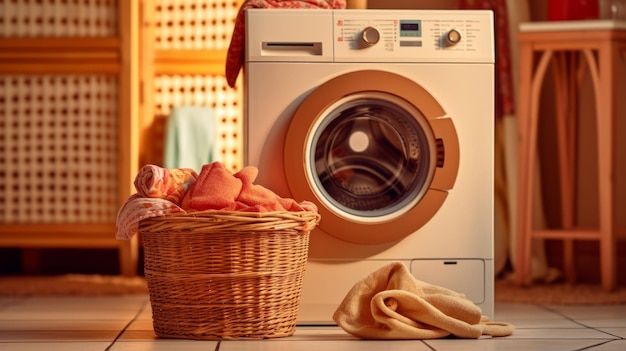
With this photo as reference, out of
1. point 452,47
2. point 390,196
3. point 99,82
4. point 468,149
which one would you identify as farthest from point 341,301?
point 99,82

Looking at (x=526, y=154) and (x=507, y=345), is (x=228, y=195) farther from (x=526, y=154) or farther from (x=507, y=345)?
(x=526, y=154)

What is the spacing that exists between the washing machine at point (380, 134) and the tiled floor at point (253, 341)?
198 millimetres

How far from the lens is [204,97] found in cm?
330

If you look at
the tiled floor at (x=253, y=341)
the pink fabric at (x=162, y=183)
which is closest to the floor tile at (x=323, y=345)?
the tiled floor at (x=253, y=341)

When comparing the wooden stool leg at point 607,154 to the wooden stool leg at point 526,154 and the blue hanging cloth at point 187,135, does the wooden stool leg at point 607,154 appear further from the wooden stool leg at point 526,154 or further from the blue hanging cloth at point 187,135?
the blue hanging cloth at point 187,135

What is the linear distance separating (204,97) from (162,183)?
1491mm

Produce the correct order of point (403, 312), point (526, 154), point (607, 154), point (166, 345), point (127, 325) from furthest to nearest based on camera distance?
point (526, 154)
point (607, 154)
point (127, 325)
point (403, 312)
point (166, 345)

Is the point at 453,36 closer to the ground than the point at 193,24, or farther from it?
closer to the ground

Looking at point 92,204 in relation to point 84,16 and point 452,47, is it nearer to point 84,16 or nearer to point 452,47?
point 84,16

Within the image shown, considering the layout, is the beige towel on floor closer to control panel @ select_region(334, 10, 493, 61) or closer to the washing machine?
the washing machine

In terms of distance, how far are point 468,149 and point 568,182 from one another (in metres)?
1.10

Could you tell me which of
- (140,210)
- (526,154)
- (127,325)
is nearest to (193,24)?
(526,154)

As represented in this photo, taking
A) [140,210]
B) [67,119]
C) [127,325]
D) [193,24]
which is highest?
[193,24]

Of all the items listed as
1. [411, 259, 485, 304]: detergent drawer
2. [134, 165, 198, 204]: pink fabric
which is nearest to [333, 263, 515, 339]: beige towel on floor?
[411, 259, 485, 304]: detergent drawer
